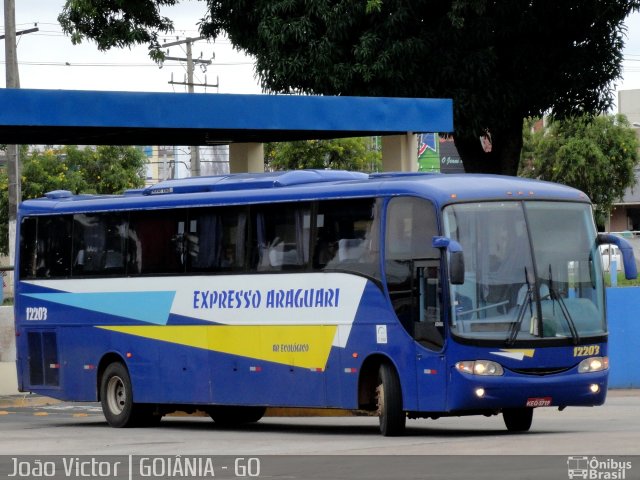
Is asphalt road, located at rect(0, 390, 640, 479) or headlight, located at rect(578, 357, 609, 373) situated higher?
headlight, located at rect(578, 357, 609, 373)

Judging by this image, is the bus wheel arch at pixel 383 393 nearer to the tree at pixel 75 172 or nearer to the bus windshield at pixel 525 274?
the bus windshield at pixel 525 274

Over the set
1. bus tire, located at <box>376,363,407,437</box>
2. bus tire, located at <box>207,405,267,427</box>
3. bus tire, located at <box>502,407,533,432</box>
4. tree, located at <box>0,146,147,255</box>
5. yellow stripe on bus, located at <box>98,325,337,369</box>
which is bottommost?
bus tire, located at <box>207,405,267,427</box>

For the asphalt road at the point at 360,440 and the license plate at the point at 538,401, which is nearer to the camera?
the asphalt road at the point at 360,440

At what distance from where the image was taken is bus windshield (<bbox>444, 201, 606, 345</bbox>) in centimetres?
1638

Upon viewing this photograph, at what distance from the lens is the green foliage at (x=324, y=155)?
6894cm

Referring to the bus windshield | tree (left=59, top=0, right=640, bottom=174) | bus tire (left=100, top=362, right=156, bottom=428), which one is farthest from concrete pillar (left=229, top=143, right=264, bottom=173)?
the bus windshield

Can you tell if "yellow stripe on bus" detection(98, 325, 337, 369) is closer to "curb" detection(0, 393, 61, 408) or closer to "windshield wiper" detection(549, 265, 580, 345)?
"windshield wiper" detection(549, 265, 580, 345)

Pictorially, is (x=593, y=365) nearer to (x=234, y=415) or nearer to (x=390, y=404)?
(x=390, y=404)

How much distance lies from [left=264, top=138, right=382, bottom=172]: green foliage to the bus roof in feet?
153

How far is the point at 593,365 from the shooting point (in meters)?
17.0

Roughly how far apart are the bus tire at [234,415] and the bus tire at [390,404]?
4086 millimetres

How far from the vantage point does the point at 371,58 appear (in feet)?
105

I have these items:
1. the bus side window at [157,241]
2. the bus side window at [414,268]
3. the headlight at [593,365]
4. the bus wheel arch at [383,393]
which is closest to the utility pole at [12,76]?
the bus side window at [157,241]
